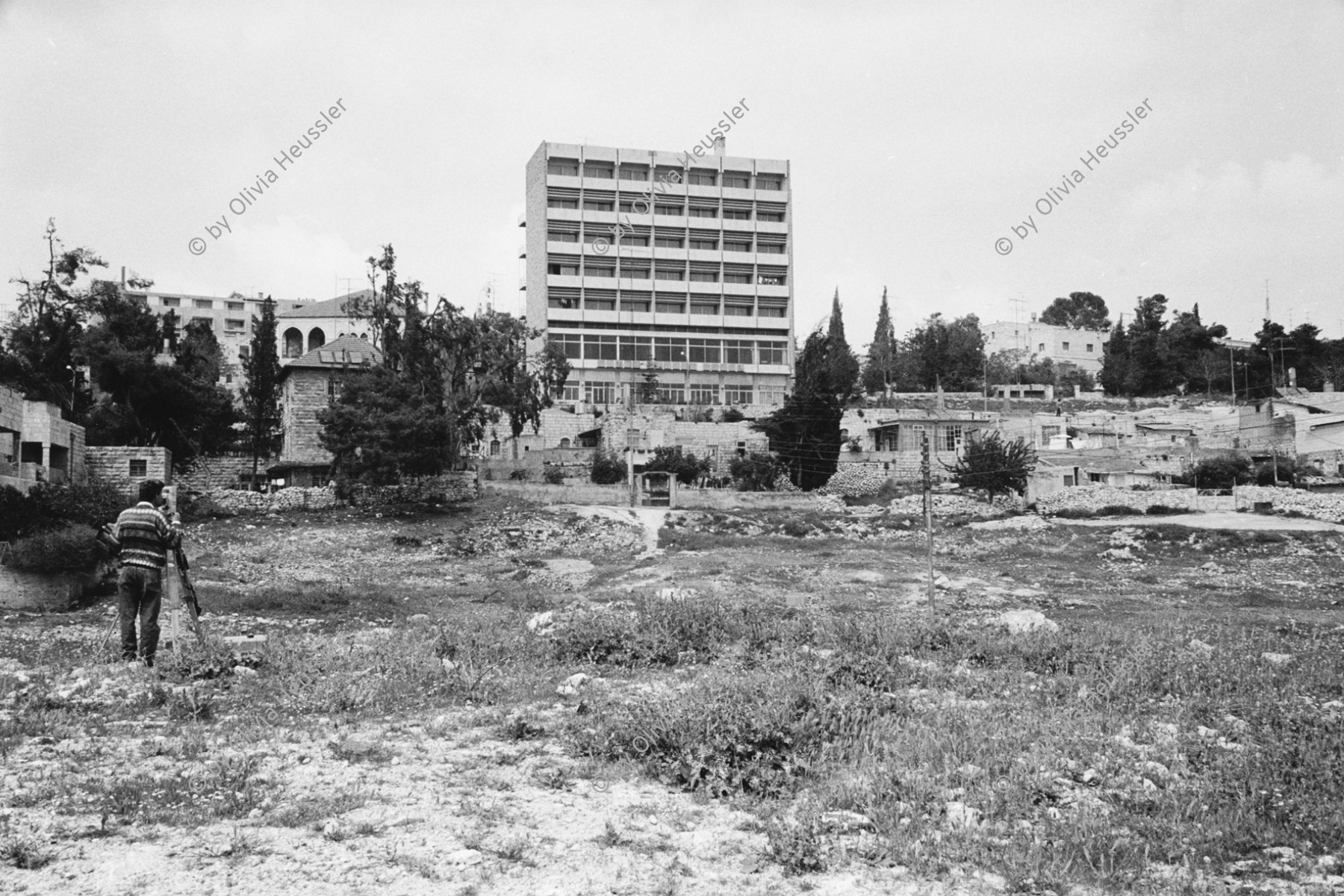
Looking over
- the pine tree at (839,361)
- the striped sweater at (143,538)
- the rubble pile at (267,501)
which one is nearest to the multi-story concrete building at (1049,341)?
the pine tree at (839,361)

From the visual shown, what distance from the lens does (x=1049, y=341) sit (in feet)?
320

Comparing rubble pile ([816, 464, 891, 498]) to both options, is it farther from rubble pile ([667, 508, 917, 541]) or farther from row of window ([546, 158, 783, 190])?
row of window ([546, 158, 783, 190])

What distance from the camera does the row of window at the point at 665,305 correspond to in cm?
7506

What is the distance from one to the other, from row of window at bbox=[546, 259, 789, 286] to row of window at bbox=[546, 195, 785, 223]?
3966mm

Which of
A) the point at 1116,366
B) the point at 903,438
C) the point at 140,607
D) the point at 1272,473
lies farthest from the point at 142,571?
the point at 1116,366

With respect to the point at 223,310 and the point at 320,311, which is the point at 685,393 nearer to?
the point at 320,311

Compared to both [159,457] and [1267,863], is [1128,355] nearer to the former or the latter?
[159,457]

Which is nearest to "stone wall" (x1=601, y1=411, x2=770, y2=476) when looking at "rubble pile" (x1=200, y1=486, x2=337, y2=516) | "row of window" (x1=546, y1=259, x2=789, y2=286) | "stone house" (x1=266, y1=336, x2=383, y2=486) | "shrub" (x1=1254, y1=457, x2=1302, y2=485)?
"stone house" (x1=266, y1=336, x2=383, y2=486)

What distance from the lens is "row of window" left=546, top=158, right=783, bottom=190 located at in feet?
249

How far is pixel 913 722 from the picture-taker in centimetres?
755

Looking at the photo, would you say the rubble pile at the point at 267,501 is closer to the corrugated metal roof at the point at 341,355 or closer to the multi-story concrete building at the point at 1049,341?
the corrugated metal roof at the point at 341,355

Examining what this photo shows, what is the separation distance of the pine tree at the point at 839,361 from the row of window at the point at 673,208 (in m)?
9.77

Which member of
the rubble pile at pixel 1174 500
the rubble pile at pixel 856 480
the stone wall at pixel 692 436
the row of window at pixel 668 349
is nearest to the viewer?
the rubble pile at pixel 1174 500

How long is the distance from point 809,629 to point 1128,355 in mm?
81928
